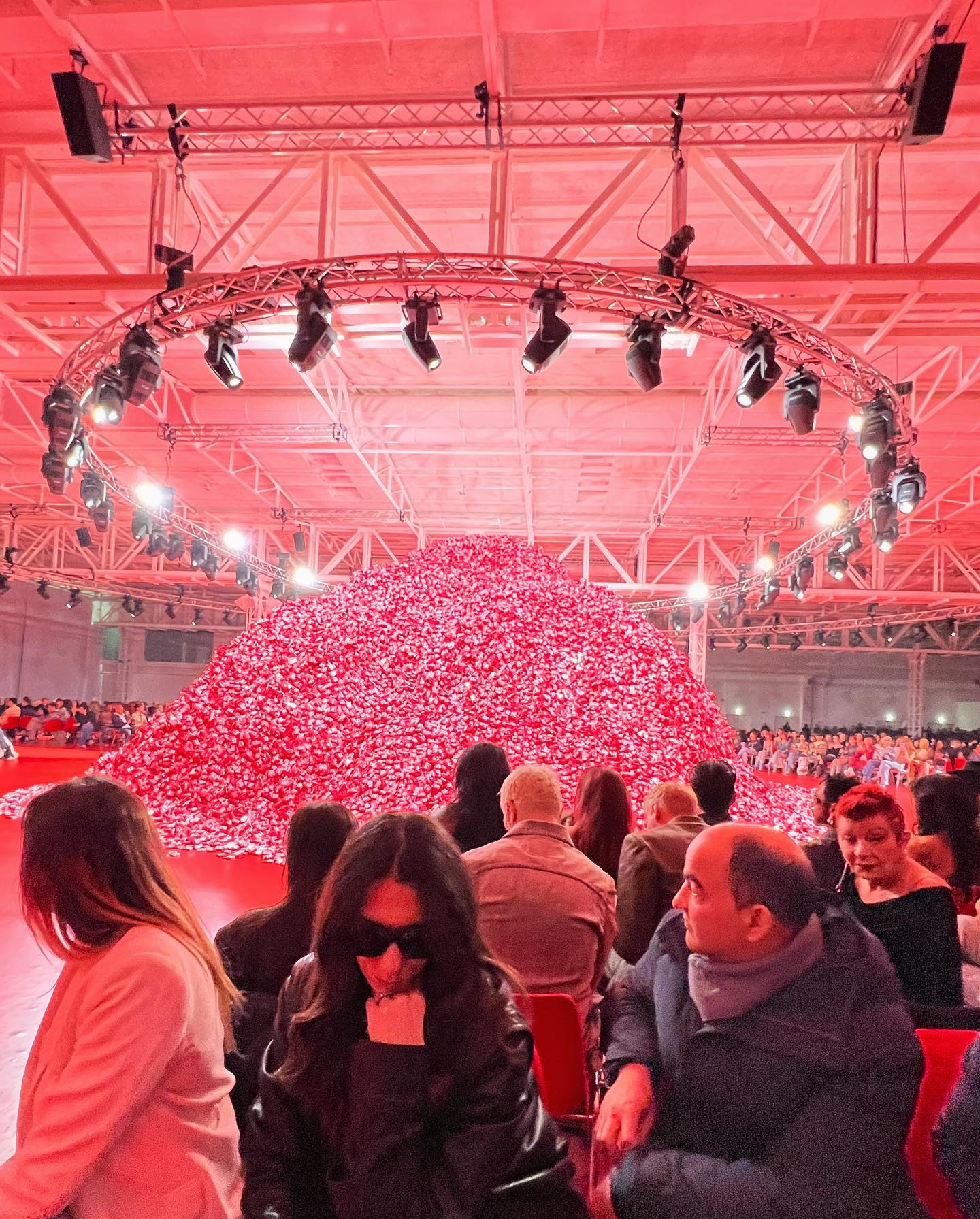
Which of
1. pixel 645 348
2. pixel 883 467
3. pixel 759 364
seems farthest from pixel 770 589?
pixel 645 348

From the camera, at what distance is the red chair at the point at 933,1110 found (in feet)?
5.26

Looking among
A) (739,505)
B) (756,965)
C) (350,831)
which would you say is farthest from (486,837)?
(739,505)

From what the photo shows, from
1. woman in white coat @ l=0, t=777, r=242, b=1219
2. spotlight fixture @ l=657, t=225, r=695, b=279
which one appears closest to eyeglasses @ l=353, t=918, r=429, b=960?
woman in white coat @ l=0, t=777, r=242, b=1219

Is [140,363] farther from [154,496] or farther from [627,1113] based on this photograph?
[154,496]

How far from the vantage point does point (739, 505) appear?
14.5 meters

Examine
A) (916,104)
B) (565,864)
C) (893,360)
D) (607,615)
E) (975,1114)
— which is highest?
(893,360)

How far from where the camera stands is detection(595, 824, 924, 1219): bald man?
124cm

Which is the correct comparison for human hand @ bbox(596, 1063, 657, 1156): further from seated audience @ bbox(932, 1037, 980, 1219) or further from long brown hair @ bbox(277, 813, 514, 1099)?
seated audience @ bbox(932, 1037, 980, 1219)

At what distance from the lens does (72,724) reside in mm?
18812

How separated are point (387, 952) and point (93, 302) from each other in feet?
23.2

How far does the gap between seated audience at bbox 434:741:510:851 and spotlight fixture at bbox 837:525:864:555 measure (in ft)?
27.1

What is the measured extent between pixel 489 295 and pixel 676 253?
1225 mm

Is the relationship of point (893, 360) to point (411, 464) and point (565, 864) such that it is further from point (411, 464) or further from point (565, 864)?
point (565, 864)

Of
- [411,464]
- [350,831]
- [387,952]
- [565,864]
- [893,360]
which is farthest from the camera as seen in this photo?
[411,464]
